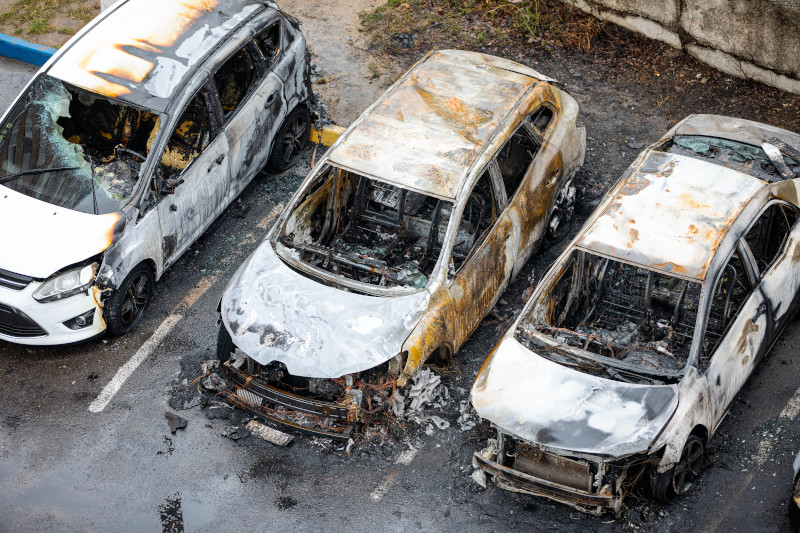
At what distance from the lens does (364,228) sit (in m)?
7.91

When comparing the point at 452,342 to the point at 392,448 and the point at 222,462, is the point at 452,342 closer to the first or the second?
the point at 392,448

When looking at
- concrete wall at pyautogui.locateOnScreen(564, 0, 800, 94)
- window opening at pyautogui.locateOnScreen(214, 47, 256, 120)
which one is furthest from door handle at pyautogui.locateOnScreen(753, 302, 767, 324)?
window opening at pyautogui.locateOnScreen(214, 47, 256, 120)

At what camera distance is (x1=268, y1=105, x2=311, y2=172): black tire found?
9.28 metres

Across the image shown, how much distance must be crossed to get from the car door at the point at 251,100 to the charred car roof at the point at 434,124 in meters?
1.52

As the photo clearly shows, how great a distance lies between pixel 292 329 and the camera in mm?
6562

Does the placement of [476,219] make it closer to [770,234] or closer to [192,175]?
[770,234]

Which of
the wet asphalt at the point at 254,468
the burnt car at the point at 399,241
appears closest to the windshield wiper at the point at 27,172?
the wet asphalt at the point at 254,468

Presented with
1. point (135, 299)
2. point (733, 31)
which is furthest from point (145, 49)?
point (733, 31)

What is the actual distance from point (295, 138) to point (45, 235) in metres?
3.15

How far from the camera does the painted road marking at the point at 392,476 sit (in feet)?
21.3

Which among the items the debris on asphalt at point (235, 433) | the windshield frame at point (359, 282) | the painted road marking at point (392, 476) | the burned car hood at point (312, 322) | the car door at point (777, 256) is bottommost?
the debris on asphalt at point (235, 433)

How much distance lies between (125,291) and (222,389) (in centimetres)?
125

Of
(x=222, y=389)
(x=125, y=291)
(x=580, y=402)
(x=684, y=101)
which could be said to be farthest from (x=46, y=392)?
(x=684, y=101)

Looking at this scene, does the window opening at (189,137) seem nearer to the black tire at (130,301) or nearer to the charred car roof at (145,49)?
the charred car roof at (145,49)
